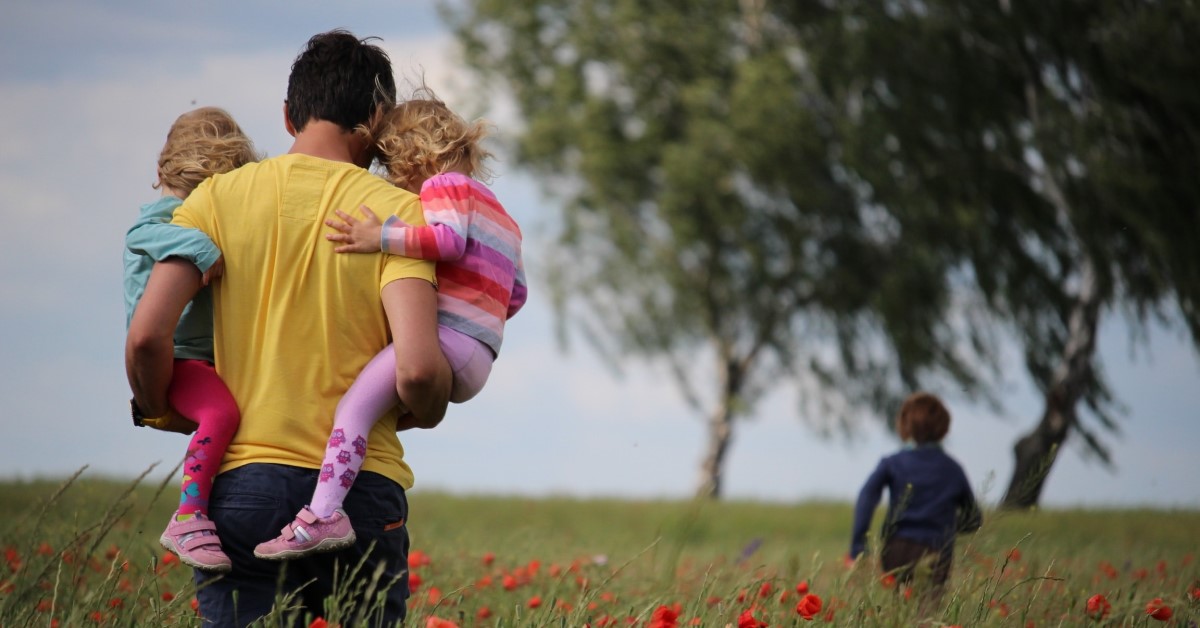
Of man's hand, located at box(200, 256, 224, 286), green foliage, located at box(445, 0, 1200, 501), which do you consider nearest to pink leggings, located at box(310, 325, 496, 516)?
man's hand, located at box(200, 256, 224, 286)

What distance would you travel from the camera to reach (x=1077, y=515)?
14.4 m

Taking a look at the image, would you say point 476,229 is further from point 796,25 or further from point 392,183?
point 796,25

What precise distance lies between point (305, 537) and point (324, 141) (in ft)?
3.16

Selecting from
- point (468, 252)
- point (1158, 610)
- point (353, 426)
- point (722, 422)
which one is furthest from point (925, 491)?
point (722, 422)

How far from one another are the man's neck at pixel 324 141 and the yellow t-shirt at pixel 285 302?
88mm

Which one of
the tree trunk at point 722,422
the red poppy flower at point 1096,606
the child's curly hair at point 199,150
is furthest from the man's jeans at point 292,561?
the tree trunk at point 722,422

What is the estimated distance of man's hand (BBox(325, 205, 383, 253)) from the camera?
2584 millimetres

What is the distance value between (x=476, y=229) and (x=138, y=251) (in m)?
0.81

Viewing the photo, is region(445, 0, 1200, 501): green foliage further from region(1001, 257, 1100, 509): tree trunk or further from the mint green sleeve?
the mint green sleeve

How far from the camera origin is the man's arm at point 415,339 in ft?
8.37

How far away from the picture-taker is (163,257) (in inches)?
99.3

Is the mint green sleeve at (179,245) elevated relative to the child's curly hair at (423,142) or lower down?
lower down

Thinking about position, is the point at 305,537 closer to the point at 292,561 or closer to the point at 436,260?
the point at 292,561

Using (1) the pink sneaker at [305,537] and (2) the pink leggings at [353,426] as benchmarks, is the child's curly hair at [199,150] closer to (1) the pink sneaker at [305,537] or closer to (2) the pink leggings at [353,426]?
(2) the pink leggings at [353,426]
